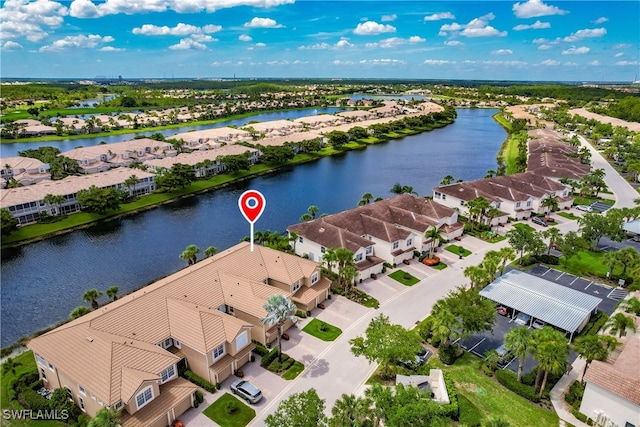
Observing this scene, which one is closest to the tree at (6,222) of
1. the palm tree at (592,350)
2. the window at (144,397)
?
the window at (144,397)

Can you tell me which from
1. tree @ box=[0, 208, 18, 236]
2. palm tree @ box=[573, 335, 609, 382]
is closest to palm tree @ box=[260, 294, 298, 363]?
palm tree @ box=[573, 335, 609, 382]

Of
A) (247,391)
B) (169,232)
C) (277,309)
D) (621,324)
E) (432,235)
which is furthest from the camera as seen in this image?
(169,232)

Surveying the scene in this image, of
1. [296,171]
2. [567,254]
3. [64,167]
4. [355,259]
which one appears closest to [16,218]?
[64,167]

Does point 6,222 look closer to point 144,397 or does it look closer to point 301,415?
point 144,397

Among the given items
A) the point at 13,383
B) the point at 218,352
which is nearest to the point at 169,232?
the point at 13,383

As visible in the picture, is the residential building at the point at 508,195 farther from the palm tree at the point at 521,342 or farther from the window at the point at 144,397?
the window at the point at 144,397

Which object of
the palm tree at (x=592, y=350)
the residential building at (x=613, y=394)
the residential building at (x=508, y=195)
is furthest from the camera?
the residential building at (x=508, y=195)

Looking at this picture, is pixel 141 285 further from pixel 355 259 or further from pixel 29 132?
pixel 29 132

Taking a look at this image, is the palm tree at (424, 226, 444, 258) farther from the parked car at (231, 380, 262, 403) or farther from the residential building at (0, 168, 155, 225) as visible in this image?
the residential building at (0, 168, 155, 225)
